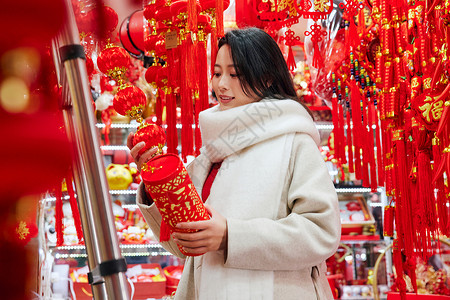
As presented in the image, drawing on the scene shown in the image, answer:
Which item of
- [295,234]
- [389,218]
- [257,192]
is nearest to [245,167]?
[257,192]

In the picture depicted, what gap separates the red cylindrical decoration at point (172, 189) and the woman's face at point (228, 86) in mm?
361

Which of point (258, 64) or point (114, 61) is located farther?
point (114, 61)

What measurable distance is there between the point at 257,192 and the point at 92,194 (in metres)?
0.66

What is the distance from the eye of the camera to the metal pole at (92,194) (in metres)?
0.29

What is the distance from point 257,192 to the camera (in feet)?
3.10

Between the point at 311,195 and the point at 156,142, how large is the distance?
0.34 metres

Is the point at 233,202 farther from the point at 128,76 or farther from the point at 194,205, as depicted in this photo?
the point at 128,76

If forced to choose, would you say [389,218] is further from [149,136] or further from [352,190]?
[352,190]

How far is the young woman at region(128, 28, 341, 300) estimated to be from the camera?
87 cm

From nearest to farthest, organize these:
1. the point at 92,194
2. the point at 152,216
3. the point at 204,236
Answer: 1. the point at 92,194
2. the point at 204,236
3. the point at 152,216

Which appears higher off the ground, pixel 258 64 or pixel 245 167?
pixel 258 64

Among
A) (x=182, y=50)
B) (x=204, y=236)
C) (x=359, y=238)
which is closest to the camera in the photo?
(x=204, y=236)

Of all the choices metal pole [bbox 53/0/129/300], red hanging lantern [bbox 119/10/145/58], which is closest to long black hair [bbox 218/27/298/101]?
Answer: metal pole [bbox 53/0/129/300]

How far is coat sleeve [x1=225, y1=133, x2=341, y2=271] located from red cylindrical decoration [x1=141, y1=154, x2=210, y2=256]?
14cm
